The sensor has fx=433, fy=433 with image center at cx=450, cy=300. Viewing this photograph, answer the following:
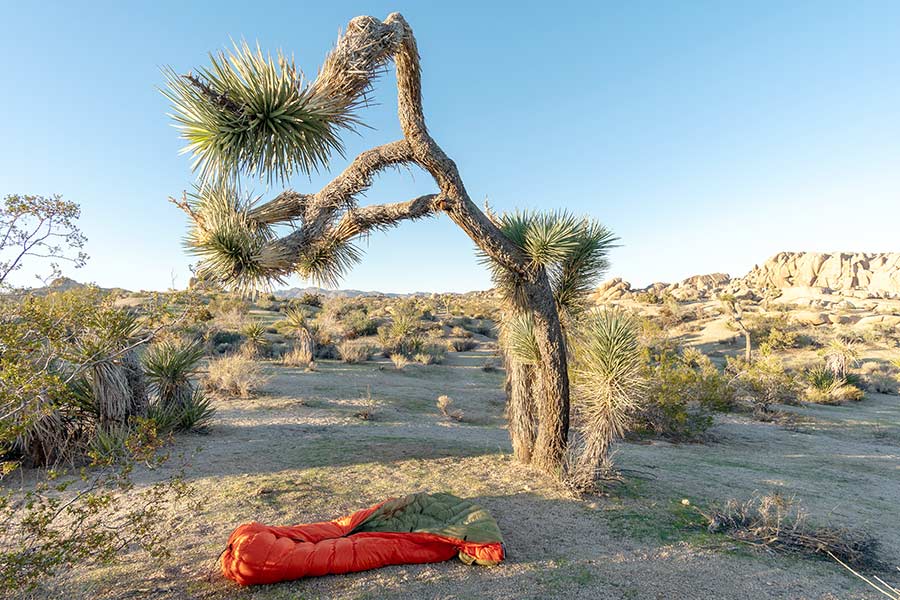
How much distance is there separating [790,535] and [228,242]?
20.9 ft

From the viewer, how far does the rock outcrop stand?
57.1 meters

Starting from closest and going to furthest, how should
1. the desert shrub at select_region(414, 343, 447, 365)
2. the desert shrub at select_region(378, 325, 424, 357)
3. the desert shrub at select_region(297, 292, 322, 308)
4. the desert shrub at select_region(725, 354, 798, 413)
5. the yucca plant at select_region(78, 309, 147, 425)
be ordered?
the yucca plant at select_region(78, 309, 147, 425) < the desert shrub at select_region(725, 354, 798, 413) < the desert shrub at select_region(414, 343, 447, 365) < the desert shrub at select_region(378, 325, 424, 357) < the desert shrub at select_region(297, 292, 322, 308)

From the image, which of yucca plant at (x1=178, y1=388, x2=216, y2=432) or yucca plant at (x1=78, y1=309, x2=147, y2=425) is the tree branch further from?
yucca plant at (x1=178, y1=388, x2=216, y2=432)

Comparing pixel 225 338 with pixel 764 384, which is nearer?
pixel 764 384

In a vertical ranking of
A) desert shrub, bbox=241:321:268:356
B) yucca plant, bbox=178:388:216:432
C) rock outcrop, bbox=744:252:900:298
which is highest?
rock outcrop, bbox=744:252:900:298

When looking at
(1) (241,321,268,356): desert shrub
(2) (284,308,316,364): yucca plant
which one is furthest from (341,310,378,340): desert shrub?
(1) (241,321,268,356): desert shrub

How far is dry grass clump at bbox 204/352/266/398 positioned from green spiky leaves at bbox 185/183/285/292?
6667mm

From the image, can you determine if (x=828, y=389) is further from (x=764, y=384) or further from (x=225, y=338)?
→ (x=225, y=338)

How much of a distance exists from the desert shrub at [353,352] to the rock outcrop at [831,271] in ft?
191

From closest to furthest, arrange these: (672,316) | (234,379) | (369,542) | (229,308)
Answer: (369,542)
(234,379)
(229,308)
(672,316)

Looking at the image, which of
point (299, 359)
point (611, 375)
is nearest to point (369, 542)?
point (611, 375)

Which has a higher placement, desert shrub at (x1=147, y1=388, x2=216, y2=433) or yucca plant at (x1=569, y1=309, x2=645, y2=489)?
yucca plant at (x1=569, y1=309, x2=645, y2=489)

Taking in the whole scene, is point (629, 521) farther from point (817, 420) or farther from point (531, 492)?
point (817, 420)

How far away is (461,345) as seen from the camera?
2191 centimetres
